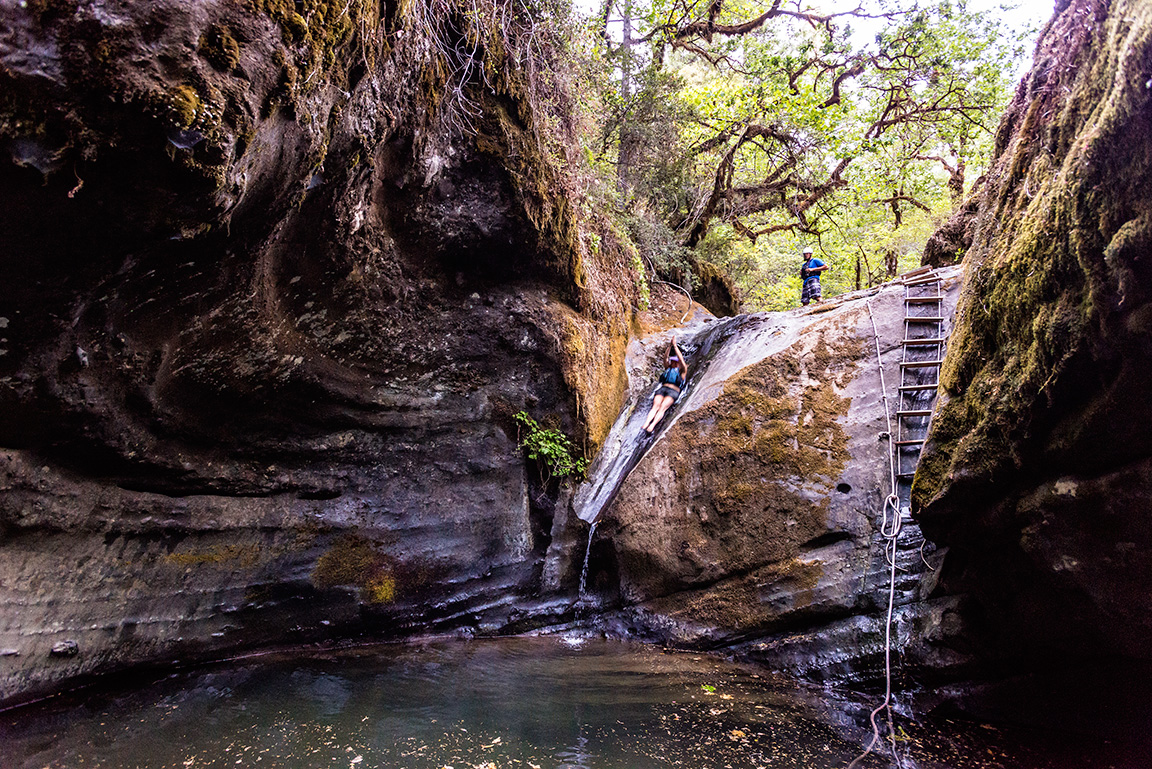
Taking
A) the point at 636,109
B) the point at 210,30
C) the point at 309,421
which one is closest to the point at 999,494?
the point at 210,30

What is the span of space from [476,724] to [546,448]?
13.1 ft

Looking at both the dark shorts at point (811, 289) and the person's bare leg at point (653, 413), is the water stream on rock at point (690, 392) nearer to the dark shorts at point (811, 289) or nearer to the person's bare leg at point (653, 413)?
the person's bare leg at point (653, 413)

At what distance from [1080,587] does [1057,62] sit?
120 inches

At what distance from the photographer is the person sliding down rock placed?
28.1 feet

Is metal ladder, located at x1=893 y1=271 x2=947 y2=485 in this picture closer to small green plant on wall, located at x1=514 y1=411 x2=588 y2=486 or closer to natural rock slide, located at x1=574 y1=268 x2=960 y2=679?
natural rock slide, located at x1=574 y1=268 x2=960 y2=679

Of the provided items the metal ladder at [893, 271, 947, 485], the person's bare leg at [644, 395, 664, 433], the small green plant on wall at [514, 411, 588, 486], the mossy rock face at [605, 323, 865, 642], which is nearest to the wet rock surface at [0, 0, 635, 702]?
the small green plant on wall at [514, 411, 588, 486]

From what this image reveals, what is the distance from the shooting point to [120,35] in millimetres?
2484

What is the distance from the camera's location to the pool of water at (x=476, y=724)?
362 cm

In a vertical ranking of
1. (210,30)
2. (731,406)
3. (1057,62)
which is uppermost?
(1057,62)

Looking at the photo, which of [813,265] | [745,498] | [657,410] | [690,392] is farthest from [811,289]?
[745,498]

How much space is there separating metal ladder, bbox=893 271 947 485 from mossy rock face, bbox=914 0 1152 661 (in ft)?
5.81

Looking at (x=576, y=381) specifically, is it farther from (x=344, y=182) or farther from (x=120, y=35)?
(x=120, y=35)

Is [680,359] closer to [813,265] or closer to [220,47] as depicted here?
[813,265]

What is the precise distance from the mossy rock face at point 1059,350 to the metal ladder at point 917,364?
5.81ft
